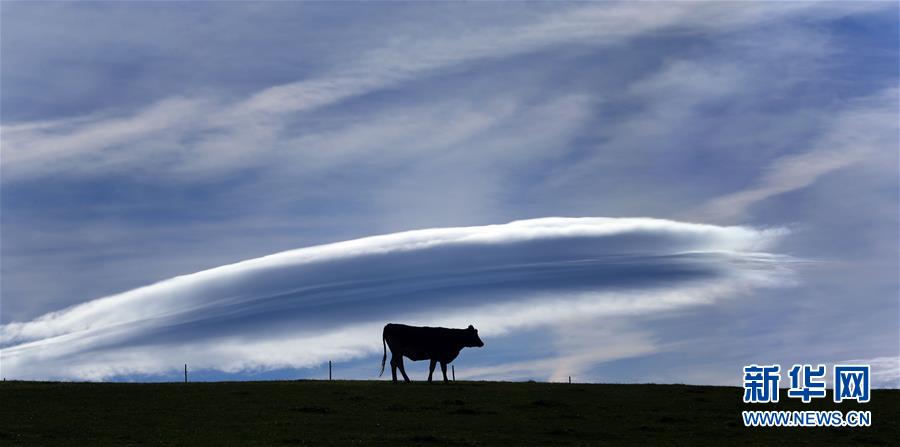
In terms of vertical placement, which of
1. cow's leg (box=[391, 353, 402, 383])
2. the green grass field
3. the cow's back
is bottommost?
the green grass field

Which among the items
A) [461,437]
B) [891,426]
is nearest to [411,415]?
[461,437]

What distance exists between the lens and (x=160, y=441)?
1389 inches

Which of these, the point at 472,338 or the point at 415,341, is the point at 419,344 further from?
the point at 472,338

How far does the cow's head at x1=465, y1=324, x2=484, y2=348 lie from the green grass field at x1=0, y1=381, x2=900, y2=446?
245 inches

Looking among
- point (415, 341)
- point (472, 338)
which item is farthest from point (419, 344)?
point (472, 338)

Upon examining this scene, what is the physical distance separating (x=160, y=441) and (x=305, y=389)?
1487cm

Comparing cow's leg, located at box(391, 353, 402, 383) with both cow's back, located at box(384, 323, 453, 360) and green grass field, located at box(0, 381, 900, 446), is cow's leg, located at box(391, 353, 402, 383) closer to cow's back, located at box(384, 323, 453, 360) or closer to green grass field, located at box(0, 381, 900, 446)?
cow's back, located at box(384, 323, 453, 360)

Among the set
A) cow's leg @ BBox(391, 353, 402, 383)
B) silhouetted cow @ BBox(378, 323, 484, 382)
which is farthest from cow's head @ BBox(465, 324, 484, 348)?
cow's leg @ BBox(391, 353, 402, 383)

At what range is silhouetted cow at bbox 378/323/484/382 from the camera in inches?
2242

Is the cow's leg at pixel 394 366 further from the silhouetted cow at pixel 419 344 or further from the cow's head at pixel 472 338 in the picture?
the cow's head at pixel 472 338

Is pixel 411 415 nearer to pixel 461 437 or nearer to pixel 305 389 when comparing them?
pixel 461 437

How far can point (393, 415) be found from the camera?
4178 centimetres

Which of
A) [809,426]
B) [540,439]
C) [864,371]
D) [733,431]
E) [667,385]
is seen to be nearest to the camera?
[540,439]

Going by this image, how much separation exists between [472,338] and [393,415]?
60.6ft
